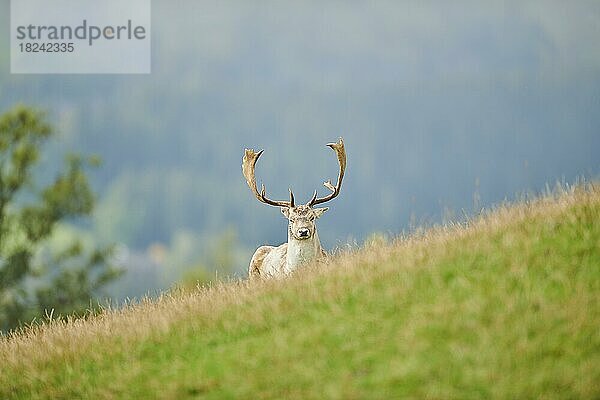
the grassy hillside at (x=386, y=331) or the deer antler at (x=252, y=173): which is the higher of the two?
the deer antler at (x=252, y=173)

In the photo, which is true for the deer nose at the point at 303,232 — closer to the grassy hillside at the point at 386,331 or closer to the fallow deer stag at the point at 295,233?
the fallow deer stag at the point at 295,233

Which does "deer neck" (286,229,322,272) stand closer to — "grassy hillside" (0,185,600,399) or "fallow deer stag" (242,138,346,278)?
"fallow deer stag" (242,138,346,278)

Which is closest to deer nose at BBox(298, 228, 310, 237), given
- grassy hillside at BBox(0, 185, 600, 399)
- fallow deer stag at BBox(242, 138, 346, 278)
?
fallow deer stag at BBox(242, 138, 346, 278)

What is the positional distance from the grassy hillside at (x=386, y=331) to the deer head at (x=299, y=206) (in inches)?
45.3

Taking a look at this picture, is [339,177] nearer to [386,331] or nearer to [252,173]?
[252,173]

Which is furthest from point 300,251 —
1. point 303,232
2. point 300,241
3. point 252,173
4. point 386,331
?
point 386,331

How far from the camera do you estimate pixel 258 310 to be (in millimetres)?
9773

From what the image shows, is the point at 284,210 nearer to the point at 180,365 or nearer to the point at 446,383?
the point at 180,365

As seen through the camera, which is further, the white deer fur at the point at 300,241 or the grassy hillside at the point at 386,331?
the white deer fur at the point at 300,241

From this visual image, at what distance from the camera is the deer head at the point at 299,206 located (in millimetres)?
12719

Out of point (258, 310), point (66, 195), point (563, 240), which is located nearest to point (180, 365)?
point (258, 310)

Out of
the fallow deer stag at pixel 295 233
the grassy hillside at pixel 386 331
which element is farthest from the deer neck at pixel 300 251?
the grassy hillside at pixel 386 331

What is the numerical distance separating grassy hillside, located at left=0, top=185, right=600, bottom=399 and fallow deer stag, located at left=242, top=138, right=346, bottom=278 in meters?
1.10

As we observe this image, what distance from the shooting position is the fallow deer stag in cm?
1271
